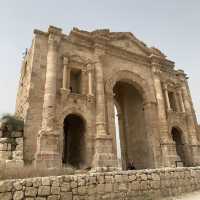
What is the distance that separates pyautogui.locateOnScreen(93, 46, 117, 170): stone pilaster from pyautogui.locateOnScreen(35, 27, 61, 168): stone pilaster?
8.15ft

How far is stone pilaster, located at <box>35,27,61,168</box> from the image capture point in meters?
10.5

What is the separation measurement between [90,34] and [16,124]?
30.0 ft

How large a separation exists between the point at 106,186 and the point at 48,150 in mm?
5021

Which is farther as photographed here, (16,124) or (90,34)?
(90,34)

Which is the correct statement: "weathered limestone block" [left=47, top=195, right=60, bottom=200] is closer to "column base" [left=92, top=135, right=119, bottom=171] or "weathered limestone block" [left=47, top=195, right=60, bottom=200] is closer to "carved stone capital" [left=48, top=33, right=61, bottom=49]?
"column base" [left=92, top=135, right=119, bottom=171]

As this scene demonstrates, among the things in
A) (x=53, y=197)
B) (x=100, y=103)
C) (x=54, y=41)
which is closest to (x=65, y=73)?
(x=54, y=41)

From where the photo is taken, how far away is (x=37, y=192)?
563cm

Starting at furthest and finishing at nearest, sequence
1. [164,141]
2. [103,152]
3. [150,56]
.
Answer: [150,56], [164,141], [103,152]

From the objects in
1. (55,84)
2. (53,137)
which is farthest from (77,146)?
(55,84)

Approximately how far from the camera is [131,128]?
18797 mm

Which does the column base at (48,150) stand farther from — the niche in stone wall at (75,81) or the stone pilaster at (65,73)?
the niche in stone wall at (75,81)

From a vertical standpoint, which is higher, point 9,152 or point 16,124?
point 16,124

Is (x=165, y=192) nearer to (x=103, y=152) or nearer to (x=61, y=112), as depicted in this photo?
(x=103, y=152)

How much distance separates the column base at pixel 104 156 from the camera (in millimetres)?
11734
